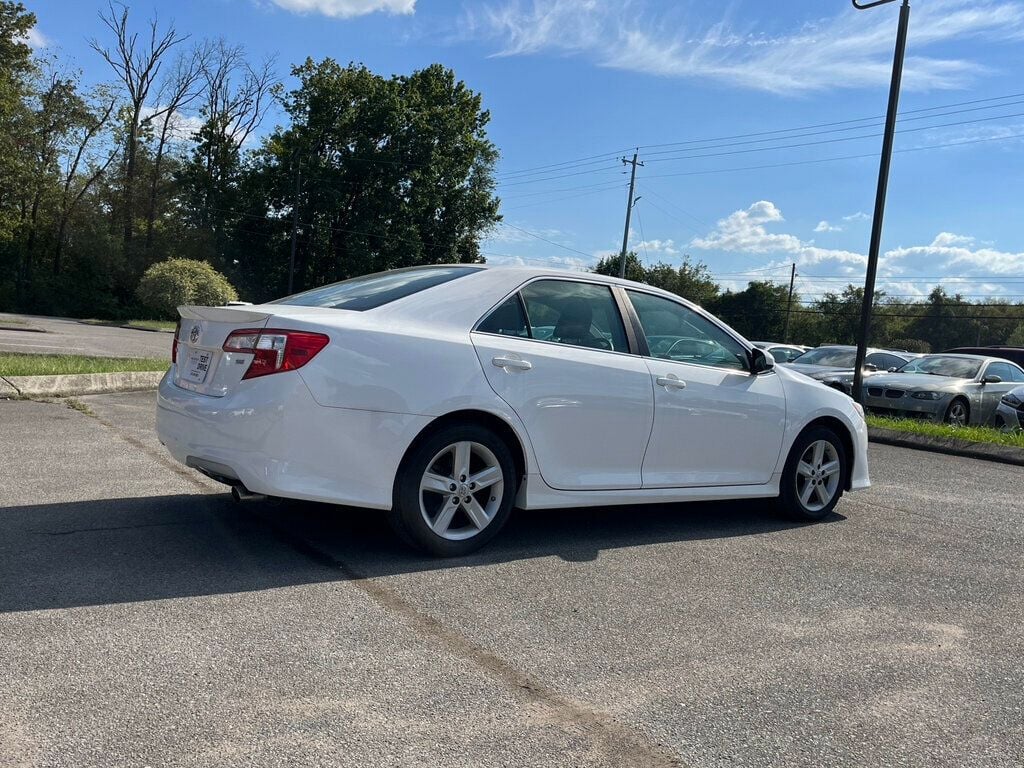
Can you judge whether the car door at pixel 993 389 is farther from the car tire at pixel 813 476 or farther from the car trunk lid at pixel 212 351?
the car trunk lid at pixel 212 351

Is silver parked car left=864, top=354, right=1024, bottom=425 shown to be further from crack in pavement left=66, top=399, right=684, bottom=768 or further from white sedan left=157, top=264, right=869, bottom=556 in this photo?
crack in pavement left=66, top=399, right=684, bottom=768

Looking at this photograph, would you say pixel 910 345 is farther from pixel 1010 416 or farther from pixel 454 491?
pixel 454 491

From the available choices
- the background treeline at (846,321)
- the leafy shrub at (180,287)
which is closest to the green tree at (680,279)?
the background treeline at (846,321)

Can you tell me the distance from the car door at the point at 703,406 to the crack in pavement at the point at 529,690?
192 centimetres

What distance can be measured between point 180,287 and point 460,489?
32.0 metres

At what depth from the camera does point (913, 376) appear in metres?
14.9

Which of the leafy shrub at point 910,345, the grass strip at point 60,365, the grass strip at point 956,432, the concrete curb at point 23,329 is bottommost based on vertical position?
the concrete curb at point 23,329

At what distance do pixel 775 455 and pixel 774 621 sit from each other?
2.08 metres

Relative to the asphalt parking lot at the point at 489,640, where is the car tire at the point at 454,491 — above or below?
above

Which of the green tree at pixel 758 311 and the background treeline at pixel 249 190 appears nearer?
the background treeline at pixel 249 190

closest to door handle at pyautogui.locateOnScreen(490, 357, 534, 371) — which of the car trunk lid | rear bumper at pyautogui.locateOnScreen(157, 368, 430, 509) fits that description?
rear bumper at pyautogui.locateOnScreen(157, 368, 430, 509)

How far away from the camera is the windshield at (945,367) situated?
15.0m

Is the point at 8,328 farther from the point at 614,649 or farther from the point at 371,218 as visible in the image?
the point at 371,218

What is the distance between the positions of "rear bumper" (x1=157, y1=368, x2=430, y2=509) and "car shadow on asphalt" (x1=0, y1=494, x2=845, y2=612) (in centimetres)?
42
